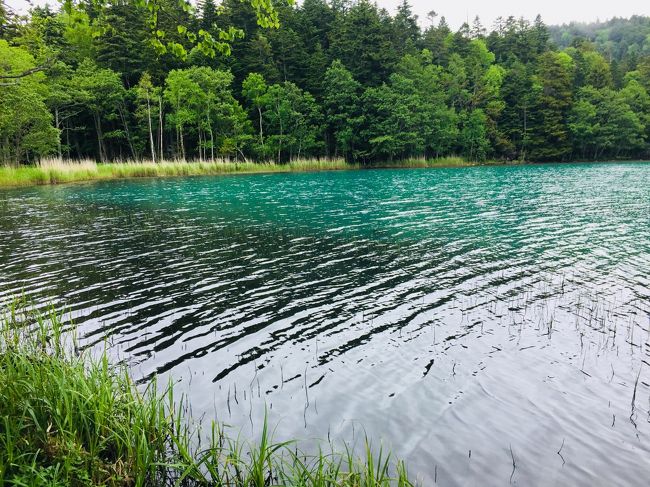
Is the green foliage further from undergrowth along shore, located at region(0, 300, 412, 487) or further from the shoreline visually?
undergrowth along shore, located at region(0, 300, 412, 487)

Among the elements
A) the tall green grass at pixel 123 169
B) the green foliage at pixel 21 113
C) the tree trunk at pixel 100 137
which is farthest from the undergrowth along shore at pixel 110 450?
the tree trunk at pixel 100 137

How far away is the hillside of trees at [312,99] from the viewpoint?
2084 inches

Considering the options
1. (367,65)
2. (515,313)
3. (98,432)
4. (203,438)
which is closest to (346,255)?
(515,313)

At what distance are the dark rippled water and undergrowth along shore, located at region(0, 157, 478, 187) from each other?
1952 cm

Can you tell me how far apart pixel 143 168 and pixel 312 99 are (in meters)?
27.7

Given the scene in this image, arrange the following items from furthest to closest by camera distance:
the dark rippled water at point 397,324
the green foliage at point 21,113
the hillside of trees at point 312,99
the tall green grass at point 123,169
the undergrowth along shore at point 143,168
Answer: the hillside of trees at point 312,99 → the green foliage at point 21,113 → the undergrowth along shore at point 143,168 → the tall green grass at point 123,169 → the dark rippled water at point 397,324

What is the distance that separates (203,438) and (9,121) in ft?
151

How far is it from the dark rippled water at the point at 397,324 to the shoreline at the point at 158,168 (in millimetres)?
19574

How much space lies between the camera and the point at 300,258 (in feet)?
44.0

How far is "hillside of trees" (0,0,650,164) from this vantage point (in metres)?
52.9

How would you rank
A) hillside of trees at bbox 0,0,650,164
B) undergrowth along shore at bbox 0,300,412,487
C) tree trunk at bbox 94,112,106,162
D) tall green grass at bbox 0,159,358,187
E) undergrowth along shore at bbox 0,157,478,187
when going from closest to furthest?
undergrowth along shore at bbox 0,300,412,487 → tall green grass at bbox 0,159,358,187 → undergrowth along shore at bbox 0,157,478,187 → hillside of trees at bbox 0,0,650,164 → tree trunk at bbox 94,112,106,162

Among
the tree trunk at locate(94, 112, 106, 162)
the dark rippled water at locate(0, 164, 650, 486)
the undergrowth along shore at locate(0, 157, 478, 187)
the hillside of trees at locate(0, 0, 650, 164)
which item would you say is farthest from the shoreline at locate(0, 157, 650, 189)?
the dark rippled water at locate(0, 164, 650, 486)

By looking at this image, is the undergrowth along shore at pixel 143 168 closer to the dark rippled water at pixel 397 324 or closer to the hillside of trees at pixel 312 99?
the hillside of trees at pixel 312 99

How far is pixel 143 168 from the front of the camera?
1756 inches
